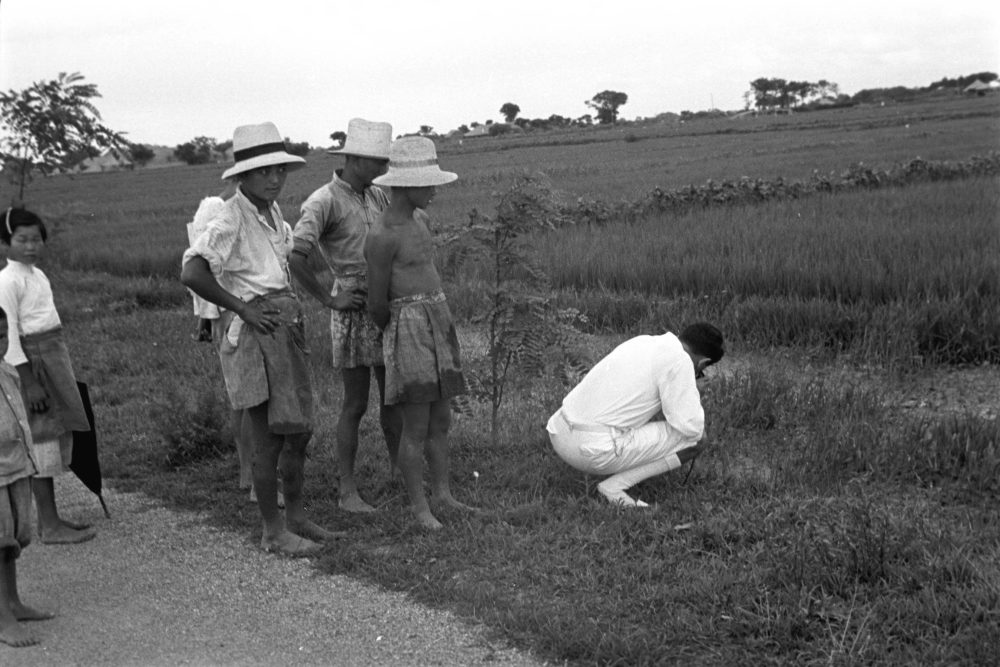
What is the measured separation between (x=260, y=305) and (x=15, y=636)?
1.57 meters

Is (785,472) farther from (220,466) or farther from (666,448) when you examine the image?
(220,466)

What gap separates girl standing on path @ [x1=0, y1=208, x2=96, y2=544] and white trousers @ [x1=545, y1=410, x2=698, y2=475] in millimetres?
2423

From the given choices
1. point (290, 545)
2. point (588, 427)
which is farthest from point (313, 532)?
point (588, 427)

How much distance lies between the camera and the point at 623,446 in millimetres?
4730

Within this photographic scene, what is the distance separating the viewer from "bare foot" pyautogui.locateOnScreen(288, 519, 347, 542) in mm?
4711

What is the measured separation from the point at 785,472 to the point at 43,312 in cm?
363

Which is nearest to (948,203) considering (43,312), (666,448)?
(666,448)

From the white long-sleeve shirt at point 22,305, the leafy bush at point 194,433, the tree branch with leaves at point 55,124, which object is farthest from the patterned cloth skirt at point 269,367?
the tree branch with leaves at point 55,124

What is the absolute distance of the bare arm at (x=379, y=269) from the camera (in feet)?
15.3

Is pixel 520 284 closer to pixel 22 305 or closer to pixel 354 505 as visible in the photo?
pixel 354 505

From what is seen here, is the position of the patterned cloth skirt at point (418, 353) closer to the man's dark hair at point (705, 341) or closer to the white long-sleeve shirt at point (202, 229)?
the man's dark hair at point (705, 341)

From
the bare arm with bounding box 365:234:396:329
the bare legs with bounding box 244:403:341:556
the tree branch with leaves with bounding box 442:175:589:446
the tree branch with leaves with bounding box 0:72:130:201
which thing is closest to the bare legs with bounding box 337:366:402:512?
the bare legs with bounding box 244:403:341:556

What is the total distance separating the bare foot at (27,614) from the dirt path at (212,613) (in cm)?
4

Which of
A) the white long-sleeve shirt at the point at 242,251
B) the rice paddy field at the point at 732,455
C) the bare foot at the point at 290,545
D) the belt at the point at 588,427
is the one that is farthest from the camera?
the belt at the point at 588,427
